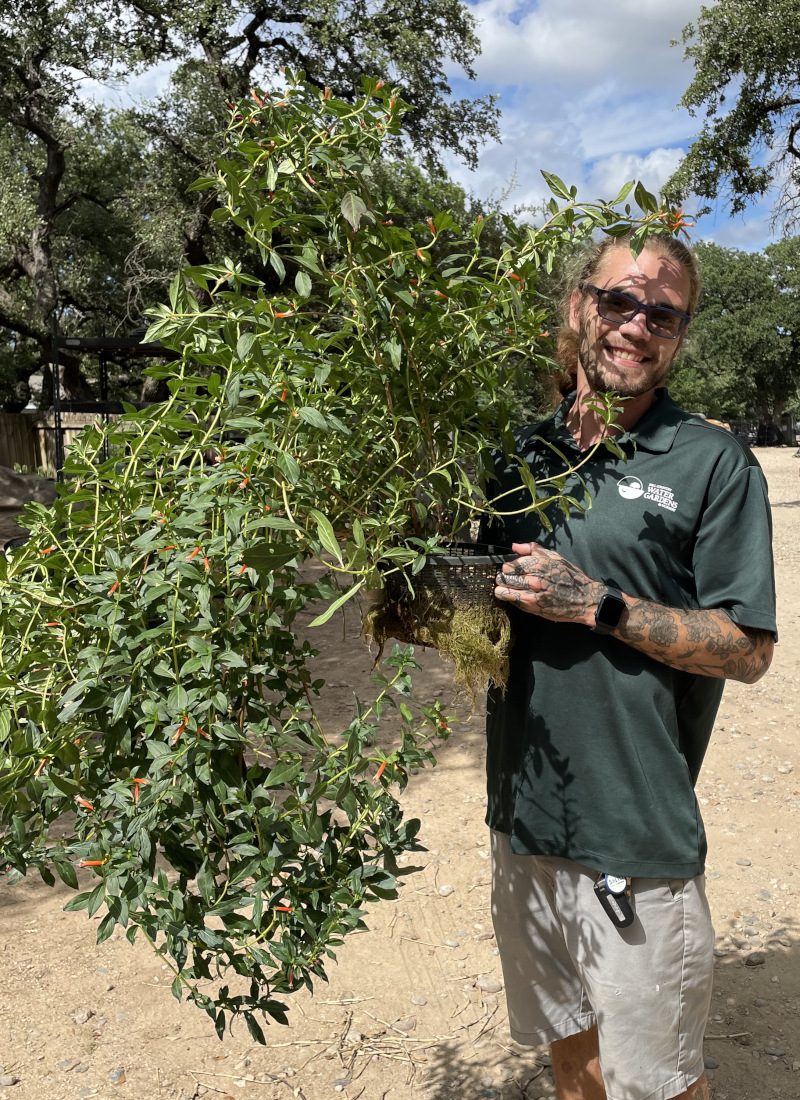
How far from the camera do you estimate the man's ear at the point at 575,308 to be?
2152 mm

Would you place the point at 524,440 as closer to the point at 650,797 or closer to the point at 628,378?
the point at 628,378

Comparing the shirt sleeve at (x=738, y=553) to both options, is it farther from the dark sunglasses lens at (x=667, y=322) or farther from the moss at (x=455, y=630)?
the moss at (x=455, y=630)

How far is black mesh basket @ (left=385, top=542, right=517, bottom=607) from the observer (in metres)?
1.71

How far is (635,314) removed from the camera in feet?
6.37

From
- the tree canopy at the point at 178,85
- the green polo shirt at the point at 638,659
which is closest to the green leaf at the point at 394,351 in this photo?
the green polo shirt at the point at 638,659

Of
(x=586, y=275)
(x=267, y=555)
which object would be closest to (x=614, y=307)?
(x=586, y=275)

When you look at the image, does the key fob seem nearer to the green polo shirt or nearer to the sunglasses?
the green polo shirt

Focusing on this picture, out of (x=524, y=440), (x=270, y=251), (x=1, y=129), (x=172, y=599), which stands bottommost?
(x=172, y=599)

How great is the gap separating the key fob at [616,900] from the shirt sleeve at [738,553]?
596 mm

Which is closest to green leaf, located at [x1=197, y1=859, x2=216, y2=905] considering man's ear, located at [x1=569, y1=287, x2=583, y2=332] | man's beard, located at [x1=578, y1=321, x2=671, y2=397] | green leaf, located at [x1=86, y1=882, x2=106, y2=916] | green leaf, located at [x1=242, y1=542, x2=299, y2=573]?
green leaf, located at [x1=86, y1=882, x2=106, y2=916]

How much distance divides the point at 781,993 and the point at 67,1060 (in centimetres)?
255

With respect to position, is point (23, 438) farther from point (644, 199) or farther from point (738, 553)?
point (644, 199)

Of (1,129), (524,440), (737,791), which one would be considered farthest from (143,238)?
(524,440)

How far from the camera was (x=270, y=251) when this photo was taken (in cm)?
136
